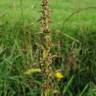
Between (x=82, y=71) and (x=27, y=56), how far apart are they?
0.46m

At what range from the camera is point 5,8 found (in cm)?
484

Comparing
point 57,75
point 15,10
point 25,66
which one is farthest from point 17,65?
point 15,10

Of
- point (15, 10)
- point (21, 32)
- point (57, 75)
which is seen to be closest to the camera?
point (57, 75)

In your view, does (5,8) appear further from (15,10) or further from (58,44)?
(58,44)

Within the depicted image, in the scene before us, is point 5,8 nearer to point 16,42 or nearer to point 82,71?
point 16,42

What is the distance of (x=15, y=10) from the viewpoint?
4762mm

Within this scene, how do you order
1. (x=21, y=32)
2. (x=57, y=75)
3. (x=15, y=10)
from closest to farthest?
(x=57, y=75) → (x=21, y=32) → (x=15, y=10)

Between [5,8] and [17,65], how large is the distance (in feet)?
2.61

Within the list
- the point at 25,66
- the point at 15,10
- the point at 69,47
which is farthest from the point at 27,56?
the point at 15,10

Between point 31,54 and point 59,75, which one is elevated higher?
point 31,54

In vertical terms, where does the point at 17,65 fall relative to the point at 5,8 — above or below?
below

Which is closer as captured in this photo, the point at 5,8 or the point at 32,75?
the point at 32,75

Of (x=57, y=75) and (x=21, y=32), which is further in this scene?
(x=21, y=32)

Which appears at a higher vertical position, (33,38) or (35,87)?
(33,38)
